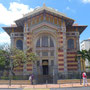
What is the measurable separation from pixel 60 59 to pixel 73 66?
3.40m

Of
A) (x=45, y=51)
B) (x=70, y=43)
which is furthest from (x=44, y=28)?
→ (x=70, y=43)

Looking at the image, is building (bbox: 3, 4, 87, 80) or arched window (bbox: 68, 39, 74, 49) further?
arched window (bbox: 68, 39, 74, 49)

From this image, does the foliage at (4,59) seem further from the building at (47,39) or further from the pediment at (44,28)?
the pediment at (44,28)

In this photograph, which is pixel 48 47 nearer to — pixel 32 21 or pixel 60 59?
pixel 60 59

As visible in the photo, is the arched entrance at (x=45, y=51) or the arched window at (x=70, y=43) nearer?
the arched entrance at (x=45, y=51)

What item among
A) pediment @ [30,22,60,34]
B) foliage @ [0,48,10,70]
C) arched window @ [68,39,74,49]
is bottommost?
foliage @ [0,48,10,70]

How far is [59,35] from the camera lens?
34.3 metres

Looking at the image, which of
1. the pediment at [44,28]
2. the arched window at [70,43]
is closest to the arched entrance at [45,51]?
the pediment at [44,28]

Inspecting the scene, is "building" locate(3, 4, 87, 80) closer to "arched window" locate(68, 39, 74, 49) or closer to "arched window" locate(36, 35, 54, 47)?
"arched window" locate(36, 35, 54, 47)

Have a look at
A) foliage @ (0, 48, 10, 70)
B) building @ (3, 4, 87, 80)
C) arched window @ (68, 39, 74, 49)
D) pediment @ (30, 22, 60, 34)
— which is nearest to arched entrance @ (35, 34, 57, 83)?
building @ (3, 4, 87, 80)

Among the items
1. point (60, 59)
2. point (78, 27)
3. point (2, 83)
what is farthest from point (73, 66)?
point (2, 83)

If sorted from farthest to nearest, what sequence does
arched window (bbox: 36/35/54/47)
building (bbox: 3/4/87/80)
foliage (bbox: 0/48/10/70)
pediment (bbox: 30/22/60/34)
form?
arched window (bbox: 36/35/54/47), pediment (bbox: 30/22/60/34), building (bbox: 3/4/87/80), foliage (bbox: 0/48/10/70)

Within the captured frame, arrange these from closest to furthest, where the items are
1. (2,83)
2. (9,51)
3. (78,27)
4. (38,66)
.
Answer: (2,83) → (9,51) → (38,66) → (78,27)

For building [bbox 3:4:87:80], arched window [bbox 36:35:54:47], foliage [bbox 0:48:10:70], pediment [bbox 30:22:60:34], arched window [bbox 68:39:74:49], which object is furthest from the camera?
arched window [bbox 68:39:74:49]
